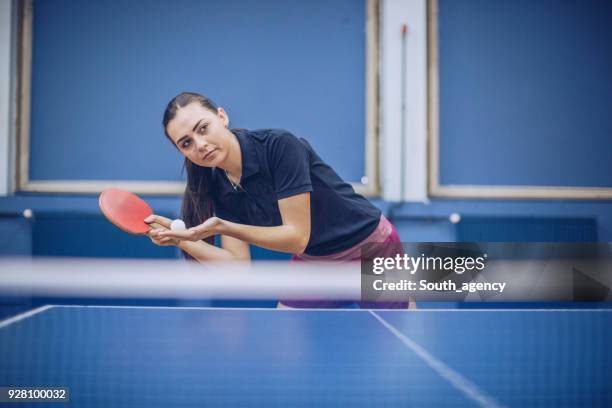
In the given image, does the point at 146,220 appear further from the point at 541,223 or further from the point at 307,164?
the point at 541,223

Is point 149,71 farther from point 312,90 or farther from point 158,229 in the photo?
point 158,229

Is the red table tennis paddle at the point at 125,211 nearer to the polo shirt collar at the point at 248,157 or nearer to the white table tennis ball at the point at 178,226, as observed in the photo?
the white table tennis ball at the point at 178,226

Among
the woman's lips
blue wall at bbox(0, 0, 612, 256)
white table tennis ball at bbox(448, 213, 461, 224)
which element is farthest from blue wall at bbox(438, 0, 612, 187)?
the woman's lips

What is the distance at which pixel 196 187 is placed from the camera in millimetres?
1697

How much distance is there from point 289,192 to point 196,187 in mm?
376

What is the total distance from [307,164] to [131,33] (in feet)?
3.34

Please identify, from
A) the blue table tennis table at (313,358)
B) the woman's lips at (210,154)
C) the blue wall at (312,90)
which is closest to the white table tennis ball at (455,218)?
the blue wall at (312,90)

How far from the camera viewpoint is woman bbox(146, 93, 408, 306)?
4.94ft

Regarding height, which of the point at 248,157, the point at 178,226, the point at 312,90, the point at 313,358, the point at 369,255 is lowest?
the point at 313,358

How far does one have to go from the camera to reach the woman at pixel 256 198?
150cm

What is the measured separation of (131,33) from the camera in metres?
2.04

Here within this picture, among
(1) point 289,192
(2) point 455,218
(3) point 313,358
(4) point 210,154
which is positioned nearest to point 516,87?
(2) point 455,218

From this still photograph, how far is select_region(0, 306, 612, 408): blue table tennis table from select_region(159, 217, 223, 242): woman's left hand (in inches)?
8.8

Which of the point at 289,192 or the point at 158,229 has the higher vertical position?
the point at 289,192
